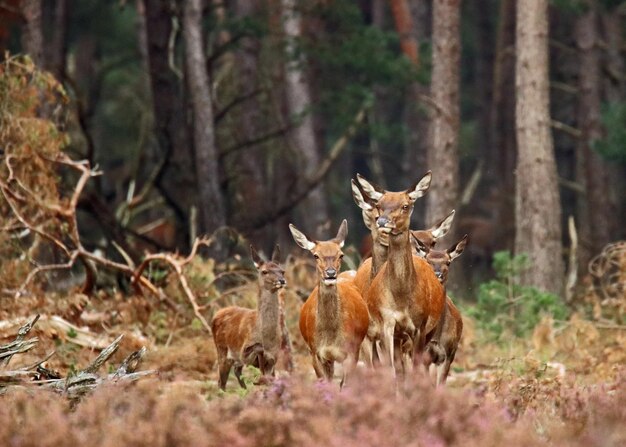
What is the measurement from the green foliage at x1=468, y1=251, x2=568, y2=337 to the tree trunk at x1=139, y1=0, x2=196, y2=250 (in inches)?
301

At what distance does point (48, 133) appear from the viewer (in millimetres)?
20469

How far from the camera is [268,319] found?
15.0 m

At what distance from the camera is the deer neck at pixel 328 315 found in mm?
13406

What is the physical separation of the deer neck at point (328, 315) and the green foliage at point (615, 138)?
47.9 ft

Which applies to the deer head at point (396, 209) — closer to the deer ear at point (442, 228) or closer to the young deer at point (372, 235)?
the young deer at point (372, 235)

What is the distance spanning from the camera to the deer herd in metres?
13.4

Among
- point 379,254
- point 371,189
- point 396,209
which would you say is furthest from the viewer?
point 379,254

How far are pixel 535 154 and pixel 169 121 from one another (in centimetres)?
719

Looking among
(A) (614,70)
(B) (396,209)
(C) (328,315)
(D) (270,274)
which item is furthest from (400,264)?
(A) (614,70)

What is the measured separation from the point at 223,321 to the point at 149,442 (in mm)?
6331

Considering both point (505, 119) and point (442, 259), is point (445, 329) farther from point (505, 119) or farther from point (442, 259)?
point (505, 119)

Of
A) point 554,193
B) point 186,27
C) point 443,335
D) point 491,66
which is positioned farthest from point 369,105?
point 491,66

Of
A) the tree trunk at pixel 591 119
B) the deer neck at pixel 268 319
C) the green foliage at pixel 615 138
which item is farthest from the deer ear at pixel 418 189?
the tree trunk at pixel 591 119

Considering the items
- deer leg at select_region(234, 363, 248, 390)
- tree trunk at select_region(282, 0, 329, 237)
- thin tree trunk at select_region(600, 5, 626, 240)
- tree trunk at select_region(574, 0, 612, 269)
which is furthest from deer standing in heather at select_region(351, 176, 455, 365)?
tree trunk at select_region(282, 0, 329, 237)
